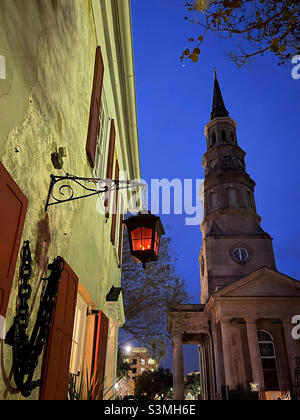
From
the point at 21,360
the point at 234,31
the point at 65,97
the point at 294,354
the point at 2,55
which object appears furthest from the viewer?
the point at 294,354

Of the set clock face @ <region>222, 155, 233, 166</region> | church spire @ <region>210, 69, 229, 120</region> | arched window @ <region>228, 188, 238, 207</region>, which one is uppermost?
church spire @ <region>210, 69, 229, 120</region>

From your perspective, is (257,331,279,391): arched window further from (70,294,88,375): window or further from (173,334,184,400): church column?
(70,294,88,375): window

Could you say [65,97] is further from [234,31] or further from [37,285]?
[234,31]

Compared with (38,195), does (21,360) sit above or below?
below

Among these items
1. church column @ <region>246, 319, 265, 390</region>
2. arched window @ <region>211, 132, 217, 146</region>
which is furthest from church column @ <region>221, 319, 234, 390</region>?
arched window @ <region>211, 132, 217, 146</region>

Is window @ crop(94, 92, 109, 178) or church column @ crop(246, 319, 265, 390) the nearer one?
window @ crop(94, 92, 109, 178)

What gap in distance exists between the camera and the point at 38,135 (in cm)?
304

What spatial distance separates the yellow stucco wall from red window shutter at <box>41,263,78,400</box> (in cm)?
20

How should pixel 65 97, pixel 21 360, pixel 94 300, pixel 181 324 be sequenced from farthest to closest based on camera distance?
pixel 181 324 → pixel 94 300 → pixel 65 97 → pixel 21 360

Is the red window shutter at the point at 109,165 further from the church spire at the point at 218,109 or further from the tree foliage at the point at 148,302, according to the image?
the church spire at the point at 218,109

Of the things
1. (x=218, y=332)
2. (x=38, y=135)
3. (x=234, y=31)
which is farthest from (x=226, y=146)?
(x=38, y=135)

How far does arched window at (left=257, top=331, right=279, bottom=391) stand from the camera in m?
22.9

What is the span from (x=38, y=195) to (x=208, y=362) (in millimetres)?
30331

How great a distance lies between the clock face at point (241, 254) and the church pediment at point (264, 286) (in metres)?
5.81
